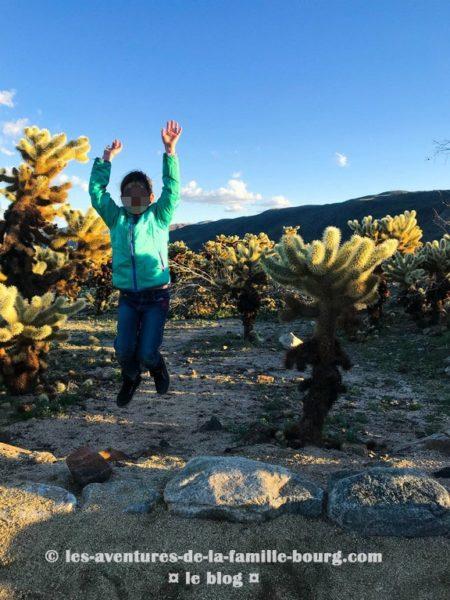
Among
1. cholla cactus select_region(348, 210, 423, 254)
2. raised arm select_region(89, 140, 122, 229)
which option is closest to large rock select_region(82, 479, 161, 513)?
raised arm select_region(89, 140, 122, 229)

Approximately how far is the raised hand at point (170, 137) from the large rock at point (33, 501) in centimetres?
281

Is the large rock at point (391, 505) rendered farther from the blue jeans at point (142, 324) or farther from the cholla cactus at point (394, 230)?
the cholla cactus at point (394, 230)

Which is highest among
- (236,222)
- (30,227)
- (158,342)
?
(236,222)

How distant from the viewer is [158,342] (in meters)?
4.32

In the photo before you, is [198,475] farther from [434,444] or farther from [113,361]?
[113,361]

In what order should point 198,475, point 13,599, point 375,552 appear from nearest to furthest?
1. point 13,599
2. point 375,552
3. point 198,475

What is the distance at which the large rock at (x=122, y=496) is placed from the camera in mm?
3044

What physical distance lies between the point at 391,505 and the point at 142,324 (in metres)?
2.54

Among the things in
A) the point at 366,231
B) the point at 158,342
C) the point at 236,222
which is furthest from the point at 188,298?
the point at 236,222

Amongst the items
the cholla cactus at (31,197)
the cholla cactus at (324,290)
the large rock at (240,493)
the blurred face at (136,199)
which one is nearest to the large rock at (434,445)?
the cholla cactus at (324,290)

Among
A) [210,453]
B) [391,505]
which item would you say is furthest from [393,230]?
[391,505]

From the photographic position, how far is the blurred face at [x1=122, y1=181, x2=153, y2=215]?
411 centimetres

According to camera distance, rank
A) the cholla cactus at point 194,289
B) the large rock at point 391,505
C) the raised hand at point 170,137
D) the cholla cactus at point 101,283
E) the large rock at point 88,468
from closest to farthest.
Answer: the large rock at point 391,505
the large rock at point 88,468
the raised hand at point 170,137
the cholla cactus at point 194,289
the cholla cactus at point 101,283

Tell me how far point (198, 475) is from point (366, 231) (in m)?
14.8
